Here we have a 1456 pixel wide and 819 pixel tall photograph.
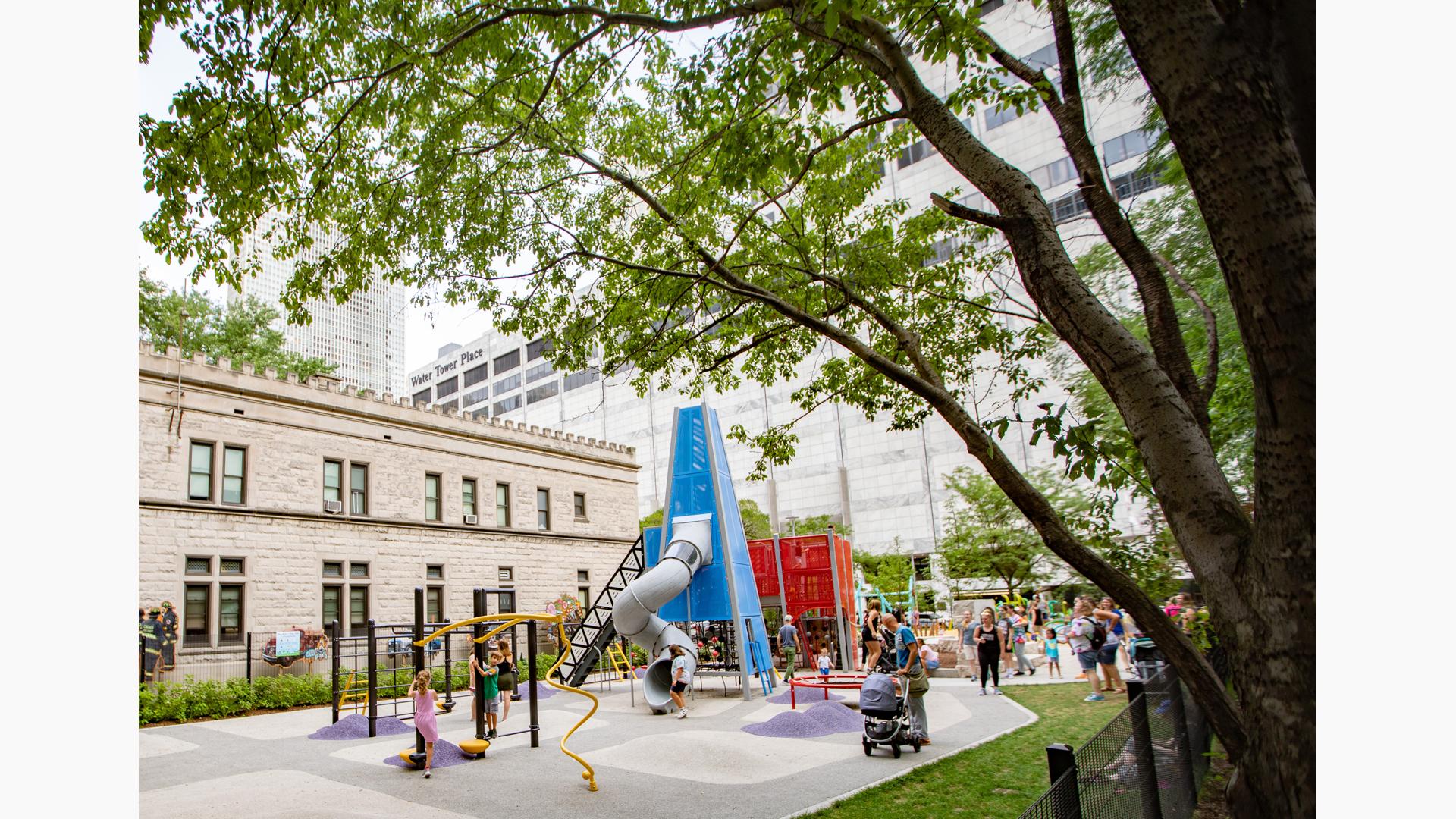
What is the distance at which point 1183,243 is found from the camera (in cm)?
1144

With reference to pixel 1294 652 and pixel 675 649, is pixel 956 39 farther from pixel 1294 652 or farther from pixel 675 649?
pixel 675 649

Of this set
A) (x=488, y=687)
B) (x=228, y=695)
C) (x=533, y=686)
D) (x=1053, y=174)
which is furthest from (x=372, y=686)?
(x=1053, y=174)

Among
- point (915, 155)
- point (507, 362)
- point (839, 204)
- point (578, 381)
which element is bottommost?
point (839, 204)

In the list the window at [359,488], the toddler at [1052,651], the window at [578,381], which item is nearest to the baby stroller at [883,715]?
the toddler at [1052,651]

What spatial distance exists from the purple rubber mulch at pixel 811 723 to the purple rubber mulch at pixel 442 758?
4.62 metres

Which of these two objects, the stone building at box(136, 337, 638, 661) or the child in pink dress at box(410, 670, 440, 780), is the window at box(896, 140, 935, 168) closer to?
the stone building at box(136, 337, 638, 661)

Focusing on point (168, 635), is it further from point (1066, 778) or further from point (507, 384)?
point (507, 384)

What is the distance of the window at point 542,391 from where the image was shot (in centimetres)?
8319

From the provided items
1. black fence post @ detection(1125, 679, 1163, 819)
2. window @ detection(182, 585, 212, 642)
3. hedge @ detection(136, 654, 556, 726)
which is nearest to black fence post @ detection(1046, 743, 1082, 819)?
black fence post @ detection(1125, 679, 1163, 819)

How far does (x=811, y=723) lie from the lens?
45.8ft

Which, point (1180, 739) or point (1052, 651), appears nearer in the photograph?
point (1180, 739)

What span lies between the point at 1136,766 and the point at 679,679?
12.4m

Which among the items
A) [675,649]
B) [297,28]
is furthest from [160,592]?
[297,28]

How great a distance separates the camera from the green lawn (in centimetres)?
852
